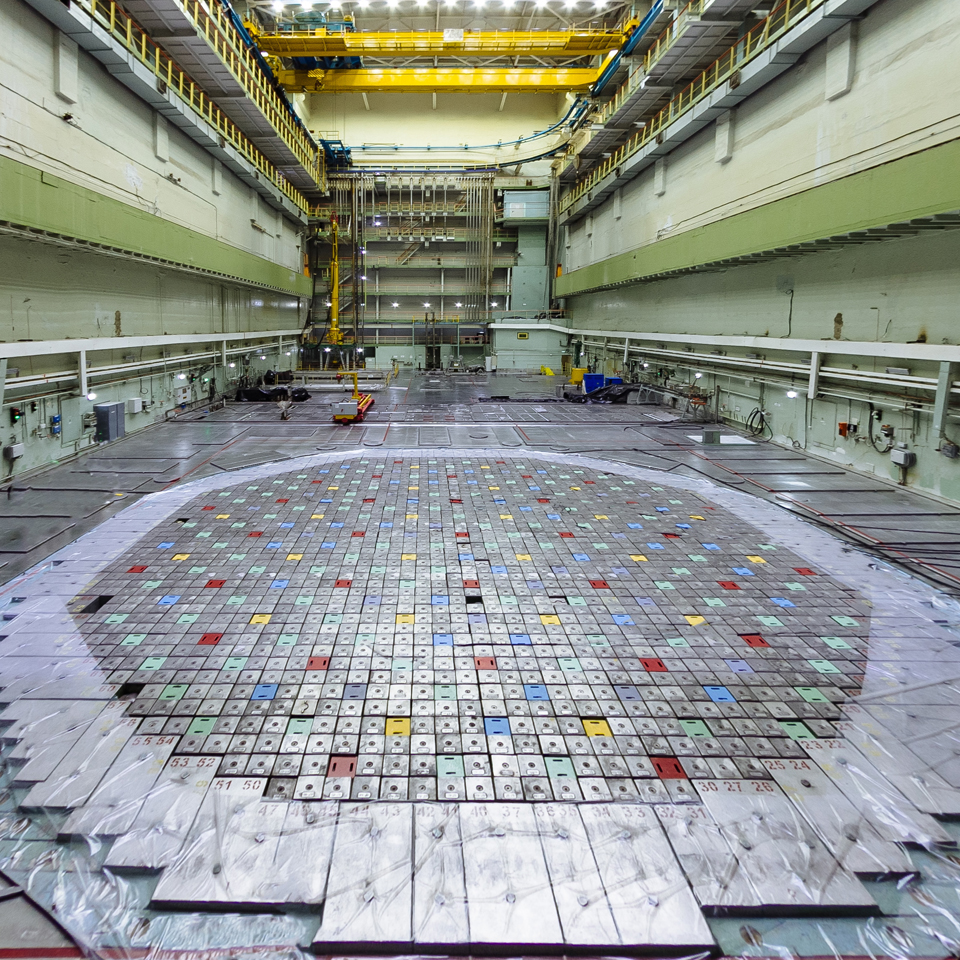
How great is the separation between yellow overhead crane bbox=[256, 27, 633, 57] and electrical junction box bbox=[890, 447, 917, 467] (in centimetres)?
1917

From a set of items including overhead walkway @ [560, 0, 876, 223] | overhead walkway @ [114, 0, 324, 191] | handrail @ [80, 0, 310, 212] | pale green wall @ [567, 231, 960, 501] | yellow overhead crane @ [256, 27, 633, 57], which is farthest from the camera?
yellow overhead crane @ [256, 27, 633, 57]

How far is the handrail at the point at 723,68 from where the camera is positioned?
1293cm

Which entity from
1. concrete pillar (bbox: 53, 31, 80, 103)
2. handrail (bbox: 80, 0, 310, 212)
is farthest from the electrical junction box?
handrail (bbox: 80, 0, 310, 212)

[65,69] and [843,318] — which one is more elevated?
[65,69]

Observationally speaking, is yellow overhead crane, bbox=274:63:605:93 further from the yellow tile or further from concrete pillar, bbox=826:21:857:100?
the yellow tile

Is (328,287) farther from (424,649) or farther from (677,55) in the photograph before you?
(424,649)

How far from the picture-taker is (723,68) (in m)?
16.8

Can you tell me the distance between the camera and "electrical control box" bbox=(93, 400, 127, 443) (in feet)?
44.0

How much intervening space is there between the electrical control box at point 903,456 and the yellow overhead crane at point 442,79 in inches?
857

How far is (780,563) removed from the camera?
734 cm

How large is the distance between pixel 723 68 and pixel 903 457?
12.4 meters

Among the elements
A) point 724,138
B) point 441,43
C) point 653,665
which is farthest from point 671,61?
point 653,665

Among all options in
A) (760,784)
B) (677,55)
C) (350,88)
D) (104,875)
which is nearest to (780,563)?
(760,784)

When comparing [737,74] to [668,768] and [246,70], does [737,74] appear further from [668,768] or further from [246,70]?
[668,768]
